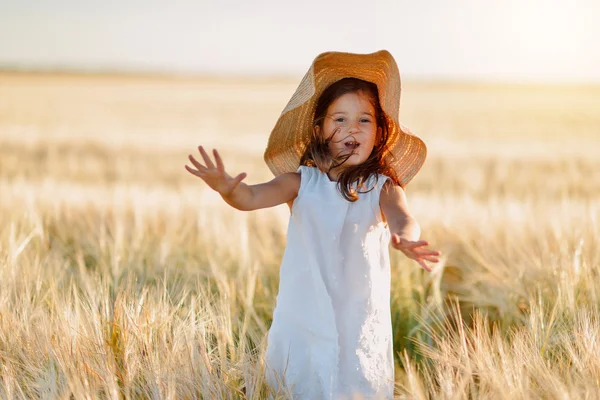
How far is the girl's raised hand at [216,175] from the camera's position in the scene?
202cm

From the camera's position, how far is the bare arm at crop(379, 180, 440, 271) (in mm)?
1954

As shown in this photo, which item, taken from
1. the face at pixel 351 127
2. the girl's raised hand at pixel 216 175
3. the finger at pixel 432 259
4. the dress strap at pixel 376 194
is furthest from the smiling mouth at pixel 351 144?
the finger at pixel 432 259

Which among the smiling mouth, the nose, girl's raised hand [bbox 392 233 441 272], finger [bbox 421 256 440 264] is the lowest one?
finger [bbox 421 256 440 264]

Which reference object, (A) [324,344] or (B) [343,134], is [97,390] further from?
(B) [343,134]

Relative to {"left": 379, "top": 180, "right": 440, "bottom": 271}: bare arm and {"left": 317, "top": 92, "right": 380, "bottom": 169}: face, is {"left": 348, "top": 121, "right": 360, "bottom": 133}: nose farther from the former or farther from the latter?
{"left": 379, "top": 180, "right": 440, "bottom": 271}: bare arm

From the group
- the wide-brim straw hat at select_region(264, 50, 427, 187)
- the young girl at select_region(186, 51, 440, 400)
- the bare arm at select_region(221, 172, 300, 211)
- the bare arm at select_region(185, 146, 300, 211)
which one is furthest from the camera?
the wide-brim straw hat at select_region(264, 50, 427, 187)

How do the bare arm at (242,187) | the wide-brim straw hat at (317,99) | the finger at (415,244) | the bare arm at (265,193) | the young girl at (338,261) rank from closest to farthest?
the finger at (415,244) → the bare arm at (242,187) → the bare arm at (265,193) → the young girl at (338,261) → the wide-brim straw hat at (317,99)

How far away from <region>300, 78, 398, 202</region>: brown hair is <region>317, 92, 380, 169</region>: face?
2 centimetres

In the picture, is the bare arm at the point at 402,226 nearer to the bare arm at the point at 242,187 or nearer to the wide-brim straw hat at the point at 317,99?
the wide-brim straw hat at the point at 317,99

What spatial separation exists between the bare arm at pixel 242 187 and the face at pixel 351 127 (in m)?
0.17

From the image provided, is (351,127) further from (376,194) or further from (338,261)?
(338,261)

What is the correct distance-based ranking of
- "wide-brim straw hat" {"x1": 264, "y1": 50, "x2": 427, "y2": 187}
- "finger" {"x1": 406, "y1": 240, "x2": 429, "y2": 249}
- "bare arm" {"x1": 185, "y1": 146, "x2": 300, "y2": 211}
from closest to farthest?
"finger" {"x1": 406, "y1": 240, "x2": 429, "y2": 249}
"bare arm" {"x1": 185, "y1": 146, "x2": 300, "y2": 211}
"wide-brim straw hat" {"x1": 264, "y1": 50, "x2": 427, "y2": 187}

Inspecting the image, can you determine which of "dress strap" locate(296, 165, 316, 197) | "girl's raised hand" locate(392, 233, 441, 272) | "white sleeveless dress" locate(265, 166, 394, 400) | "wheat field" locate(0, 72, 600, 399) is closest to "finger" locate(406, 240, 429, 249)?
"girl's raised hand" locate(392, 233, 441, 272)

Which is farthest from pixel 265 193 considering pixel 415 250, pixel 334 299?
pixel 415 250
